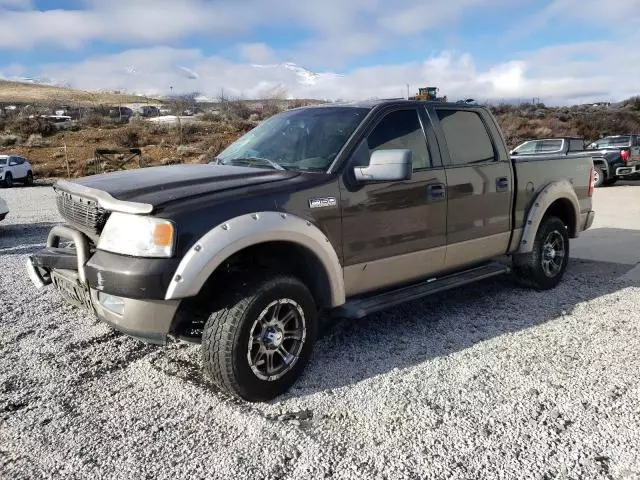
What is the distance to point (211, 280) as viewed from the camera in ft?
11.2

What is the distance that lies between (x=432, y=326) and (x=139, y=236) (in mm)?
2600

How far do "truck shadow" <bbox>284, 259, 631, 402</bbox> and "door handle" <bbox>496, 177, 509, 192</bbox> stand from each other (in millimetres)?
1093

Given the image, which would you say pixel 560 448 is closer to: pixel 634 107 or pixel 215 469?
pixel 215 469

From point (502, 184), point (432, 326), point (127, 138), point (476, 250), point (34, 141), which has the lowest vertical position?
point (432, 326)

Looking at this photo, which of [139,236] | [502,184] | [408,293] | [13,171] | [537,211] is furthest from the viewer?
Result: [13,171]

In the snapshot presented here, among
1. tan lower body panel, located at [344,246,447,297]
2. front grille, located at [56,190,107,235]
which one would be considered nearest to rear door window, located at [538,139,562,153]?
tan lower body panel, located at [344,246,447,297]

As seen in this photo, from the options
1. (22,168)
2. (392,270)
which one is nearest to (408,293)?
(392,270)

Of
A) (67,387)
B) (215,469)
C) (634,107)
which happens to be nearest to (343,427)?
(215,469)

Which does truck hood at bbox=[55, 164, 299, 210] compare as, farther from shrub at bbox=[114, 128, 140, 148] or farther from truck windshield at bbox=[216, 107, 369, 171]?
shrub at bbox=[114, 128, 140, 148]

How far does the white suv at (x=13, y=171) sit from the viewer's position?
2236 cm

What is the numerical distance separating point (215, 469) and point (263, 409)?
619 millimetres

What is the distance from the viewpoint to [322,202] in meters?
3.57

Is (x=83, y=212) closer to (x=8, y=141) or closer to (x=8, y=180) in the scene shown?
(x=8, y=180)

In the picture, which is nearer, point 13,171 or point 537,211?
point 537,211
